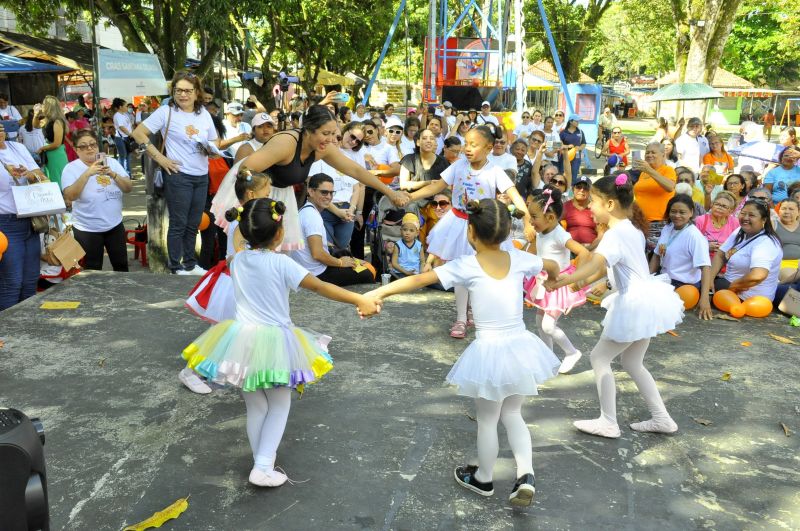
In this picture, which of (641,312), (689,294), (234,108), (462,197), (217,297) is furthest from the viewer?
(234,108)

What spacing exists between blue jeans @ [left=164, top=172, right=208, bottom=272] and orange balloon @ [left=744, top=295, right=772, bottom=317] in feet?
18.2

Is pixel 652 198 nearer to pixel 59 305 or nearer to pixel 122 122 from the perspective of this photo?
pixel 59 305

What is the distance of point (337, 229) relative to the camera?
27.6ft

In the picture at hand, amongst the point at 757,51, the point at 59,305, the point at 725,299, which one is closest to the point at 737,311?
the point at 725,299

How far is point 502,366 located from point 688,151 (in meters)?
10.5

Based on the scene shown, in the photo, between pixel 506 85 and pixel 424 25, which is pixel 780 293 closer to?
pixel 506 85

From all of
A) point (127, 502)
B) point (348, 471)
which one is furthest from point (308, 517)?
point (127, 502)

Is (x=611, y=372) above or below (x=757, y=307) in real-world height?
above

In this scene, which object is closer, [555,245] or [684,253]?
[555,245]

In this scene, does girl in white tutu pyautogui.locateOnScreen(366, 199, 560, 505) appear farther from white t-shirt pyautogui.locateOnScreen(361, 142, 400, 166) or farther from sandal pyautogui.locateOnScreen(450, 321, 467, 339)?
white t-shirt pyautogui.locateOnScreen(361, 142, 400, 166)

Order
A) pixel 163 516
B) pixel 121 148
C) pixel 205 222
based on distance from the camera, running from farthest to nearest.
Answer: pixel 121 148, pixel 205 222, pixel 163 516

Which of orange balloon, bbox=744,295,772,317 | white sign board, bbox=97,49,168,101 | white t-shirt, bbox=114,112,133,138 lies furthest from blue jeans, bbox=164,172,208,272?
white t-shirt, bbox=114,112,133,138

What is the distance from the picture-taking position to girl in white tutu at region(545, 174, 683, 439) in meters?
4.36

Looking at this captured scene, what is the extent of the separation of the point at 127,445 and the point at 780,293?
6.30 m
